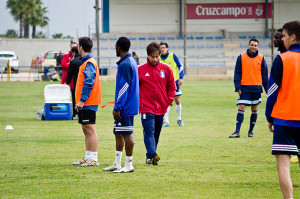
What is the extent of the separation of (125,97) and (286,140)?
2.94m

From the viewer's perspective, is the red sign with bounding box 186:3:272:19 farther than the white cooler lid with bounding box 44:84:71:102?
Yes

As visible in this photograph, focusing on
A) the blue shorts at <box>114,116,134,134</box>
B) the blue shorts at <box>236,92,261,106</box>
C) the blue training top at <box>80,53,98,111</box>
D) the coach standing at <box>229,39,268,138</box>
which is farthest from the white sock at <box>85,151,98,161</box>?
the blue shorts at <box>236,92,261,106</box>

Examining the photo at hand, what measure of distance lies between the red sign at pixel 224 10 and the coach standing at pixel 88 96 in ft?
167

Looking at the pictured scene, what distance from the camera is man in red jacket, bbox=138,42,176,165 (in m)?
9.11

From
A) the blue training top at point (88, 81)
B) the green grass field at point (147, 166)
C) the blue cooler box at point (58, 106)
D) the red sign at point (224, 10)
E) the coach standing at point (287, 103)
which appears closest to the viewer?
the coach standing at point (287, 103)

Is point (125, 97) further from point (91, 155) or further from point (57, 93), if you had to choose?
point (57, 93)

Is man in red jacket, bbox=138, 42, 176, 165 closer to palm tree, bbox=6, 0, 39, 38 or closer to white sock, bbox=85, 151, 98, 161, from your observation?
white sock, bbox=85, 151, 98, 161

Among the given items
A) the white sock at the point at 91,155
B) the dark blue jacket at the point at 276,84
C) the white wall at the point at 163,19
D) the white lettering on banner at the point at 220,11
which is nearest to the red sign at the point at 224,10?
the white lettering on banner at the point at 220,11

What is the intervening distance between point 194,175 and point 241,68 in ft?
16.4

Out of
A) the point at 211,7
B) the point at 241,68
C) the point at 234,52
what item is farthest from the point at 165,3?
the point at 241,68

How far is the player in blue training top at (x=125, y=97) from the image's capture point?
823cm

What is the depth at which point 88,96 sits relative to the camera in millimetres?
8992

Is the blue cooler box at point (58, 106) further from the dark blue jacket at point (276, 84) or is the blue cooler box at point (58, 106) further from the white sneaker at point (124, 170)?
the dark blue jacket at point (276, 84)

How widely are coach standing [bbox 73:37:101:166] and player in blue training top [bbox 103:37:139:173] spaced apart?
30.5 inches
